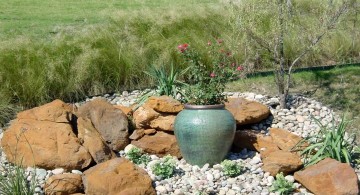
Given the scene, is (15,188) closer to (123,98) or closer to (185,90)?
(185,90)

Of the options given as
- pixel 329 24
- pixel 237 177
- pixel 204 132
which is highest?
pixel 329 24

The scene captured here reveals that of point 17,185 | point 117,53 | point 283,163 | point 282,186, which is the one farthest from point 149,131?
point 117,53

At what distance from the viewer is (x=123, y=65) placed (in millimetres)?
8375

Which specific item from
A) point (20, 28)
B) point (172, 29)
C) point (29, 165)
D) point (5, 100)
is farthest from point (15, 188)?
point (20, 28)

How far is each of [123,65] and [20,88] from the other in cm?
143

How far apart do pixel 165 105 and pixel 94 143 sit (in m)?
0.92

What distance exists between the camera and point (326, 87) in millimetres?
8055

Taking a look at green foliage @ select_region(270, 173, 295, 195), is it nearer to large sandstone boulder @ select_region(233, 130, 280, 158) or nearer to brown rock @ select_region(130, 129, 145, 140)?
large sandstone boulder @ select_region(233, 130, 280, 158)

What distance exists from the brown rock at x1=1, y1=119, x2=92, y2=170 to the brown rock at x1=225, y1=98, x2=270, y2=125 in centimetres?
166

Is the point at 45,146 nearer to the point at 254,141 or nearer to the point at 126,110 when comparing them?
the point at 126,110

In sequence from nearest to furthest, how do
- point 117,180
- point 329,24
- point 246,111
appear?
point 117,180 → point 246,111 → point 329,24

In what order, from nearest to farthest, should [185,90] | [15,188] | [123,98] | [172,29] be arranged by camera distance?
1. [15,188]
2. [185,90]
3. [123,98]
4. [172,29]

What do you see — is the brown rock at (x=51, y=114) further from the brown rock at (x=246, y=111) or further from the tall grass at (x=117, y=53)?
the brown rock at (x=246, y=111)

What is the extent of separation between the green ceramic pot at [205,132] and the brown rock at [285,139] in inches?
22.8
